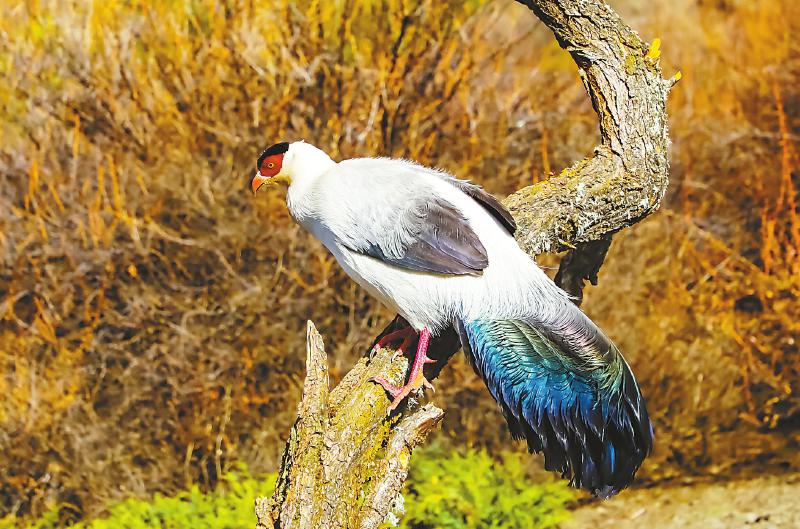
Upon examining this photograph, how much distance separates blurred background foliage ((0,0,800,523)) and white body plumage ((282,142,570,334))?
2122 millimetres

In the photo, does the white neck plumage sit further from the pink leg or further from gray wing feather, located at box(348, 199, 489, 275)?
the pink leg

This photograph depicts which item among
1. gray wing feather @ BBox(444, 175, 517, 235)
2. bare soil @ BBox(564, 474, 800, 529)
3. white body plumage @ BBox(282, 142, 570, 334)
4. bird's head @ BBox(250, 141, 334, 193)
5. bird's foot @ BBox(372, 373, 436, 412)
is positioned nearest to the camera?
bird's foot @ BBox(372, 373, 436, 412)

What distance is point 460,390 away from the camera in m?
6.01

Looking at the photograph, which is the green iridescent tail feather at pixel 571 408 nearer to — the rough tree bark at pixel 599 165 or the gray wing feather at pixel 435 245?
the gray wing feather at pixel 435 245

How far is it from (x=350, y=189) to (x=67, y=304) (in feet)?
9.53

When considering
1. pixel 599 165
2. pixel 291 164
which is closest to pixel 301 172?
pixel 291 164

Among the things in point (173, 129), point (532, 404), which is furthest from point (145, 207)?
point (532, 404)

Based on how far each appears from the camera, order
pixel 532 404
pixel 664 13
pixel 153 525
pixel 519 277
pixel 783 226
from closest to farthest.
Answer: pixel 532 404
pixel 519 277
pixel 153 525
pixel 783 226
pixel 664 13

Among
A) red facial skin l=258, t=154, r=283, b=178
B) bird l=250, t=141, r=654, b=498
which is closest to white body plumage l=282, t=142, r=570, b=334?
bird l=250, t=141, r=654, b=498

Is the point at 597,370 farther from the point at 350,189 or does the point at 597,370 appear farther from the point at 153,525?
the point at 153,525

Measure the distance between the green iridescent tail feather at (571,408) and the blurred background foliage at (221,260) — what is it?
2811mm

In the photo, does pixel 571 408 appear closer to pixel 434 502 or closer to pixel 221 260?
pixel 434 502

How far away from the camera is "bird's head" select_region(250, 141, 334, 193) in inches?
157

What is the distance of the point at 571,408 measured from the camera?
3.10 metres
